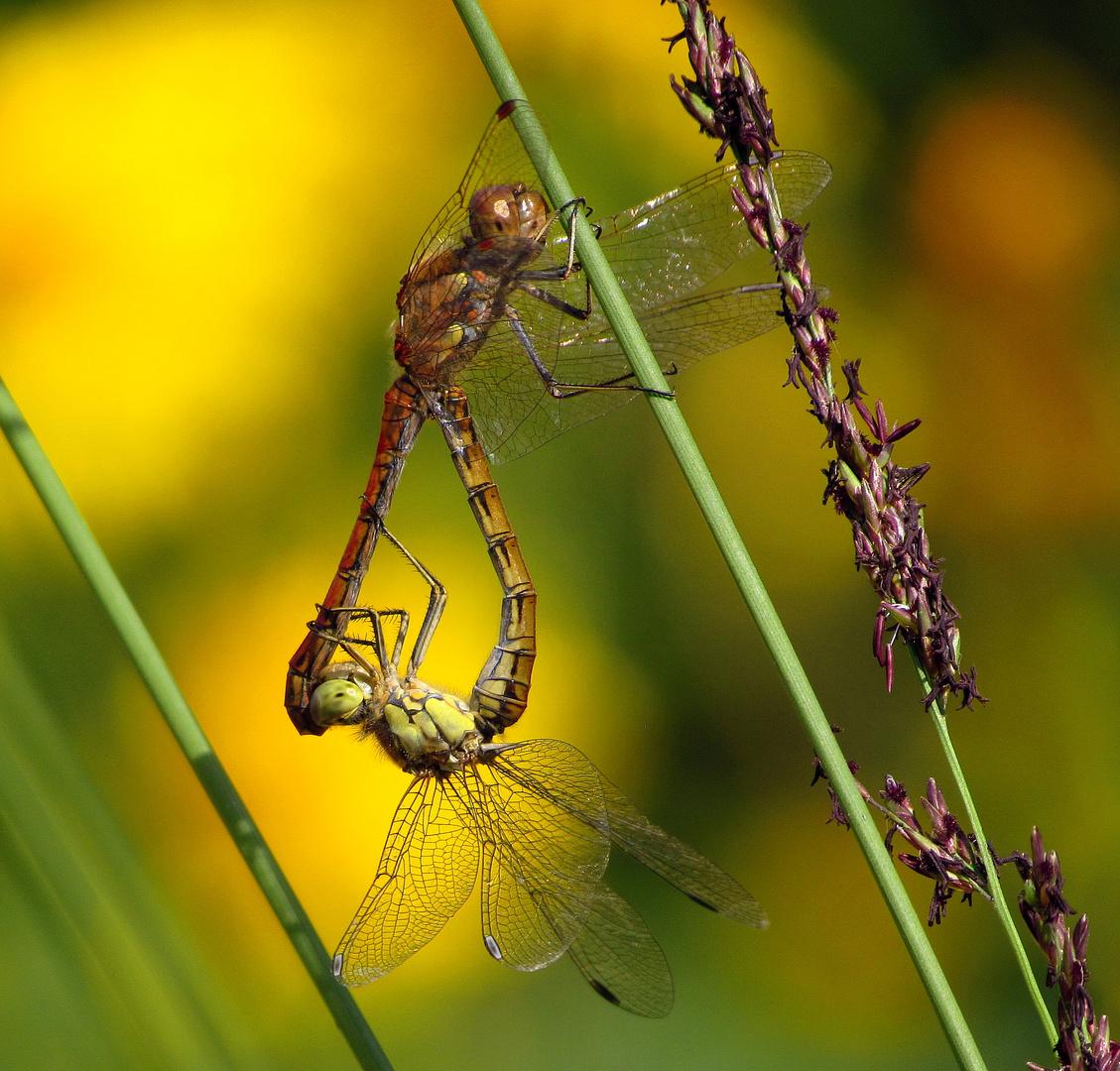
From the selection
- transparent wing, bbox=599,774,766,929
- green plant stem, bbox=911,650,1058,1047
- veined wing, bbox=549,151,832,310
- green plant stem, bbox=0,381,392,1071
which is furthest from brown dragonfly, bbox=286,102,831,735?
green plant stem, bbox=911,650,1058,1047

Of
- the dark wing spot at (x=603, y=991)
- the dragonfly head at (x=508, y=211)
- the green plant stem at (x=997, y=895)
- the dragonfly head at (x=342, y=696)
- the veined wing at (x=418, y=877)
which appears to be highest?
the dragonfly head at (x=508, y=211)

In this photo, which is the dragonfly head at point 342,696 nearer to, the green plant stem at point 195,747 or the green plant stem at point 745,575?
the green plant stem at point 195,747

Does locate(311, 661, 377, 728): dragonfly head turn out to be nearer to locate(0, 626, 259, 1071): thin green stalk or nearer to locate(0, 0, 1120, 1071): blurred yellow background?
locate(0, 626, 259, 1071): thin green stalk

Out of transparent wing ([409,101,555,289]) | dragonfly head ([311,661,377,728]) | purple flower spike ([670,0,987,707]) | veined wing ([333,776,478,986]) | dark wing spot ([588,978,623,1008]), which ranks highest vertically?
transparent wing ([409,101,555,289])

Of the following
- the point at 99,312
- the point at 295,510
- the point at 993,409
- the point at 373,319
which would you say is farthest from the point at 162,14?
the point at 993,409

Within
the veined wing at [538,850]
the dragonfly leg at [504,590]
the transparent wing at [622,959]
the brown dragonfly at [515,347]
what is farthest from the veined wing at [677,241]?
the transparent wing at [622,959]

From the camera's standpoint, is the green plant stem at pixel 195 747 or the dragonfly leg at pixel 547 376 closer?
the green plant stem at pixel 195 747
